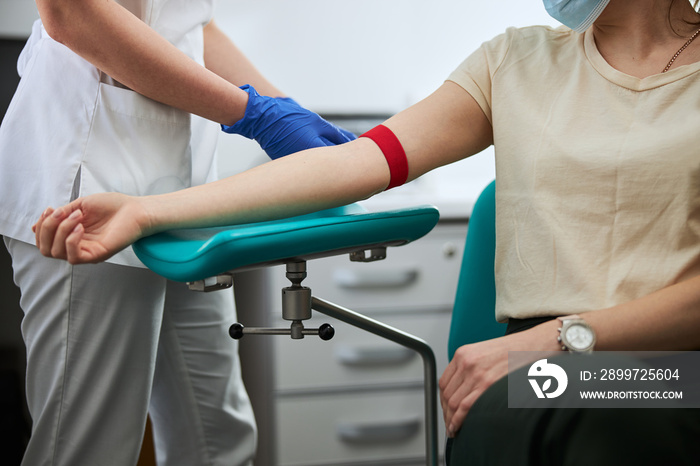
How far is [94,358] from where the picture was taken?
85 centimetres

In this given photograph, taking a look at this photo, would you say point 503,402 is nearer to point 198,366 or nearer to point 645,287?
point 645,287

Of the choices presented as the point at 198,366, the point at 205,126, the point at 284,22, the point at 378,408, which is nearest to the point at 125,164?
the point at 205,126

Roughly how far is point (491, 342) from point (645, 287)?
0.71 feet

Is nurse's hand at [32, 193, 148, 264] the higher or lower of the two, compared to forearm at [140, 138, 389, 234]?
lower

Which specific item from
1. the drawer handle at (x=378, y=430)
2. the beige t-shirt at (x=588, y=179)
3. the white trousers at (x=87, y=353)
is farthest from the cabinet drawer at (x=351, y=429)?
the beige t-shirt at (x=588, y=179)

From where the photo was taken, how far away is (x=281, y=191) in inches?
31.1

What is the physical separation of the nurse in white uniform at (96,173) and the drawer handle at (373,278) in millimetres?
733

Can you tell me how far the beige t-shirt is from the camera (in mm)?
783

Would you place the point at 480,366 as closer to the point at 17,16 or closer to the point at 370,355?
the point at 370,355

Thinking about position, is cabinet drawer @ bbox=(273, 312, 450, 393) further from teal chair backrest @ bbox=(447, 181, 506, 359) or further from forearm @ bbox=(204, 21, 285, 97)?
forearm @ bbox=(204, 21, 285, 97)

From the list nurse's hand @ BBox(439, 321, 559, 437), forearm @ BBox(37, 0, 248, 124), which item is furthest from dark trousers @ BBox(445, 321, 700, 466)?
forearm @ BBox(37, 0, 248, 124)

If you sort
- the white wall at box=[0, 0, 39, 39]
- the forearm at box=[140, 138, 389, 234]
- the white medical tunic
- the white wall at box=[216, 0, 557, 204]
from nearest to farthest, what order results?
1. the forearm at box=[140, 138, 389, 234]
2. the white medical tunic
3. the white wall at box=[0, 0, 39, 39]
4. the white wall at box=[216, 0, 557, 204]

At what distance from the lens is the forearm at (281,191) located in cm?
72

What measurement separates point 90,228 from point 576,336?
59 centimetres
